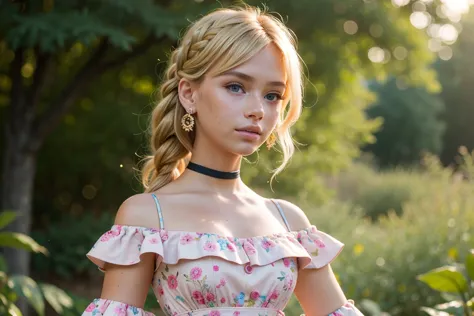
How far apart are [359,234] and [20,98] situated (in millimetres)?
3911

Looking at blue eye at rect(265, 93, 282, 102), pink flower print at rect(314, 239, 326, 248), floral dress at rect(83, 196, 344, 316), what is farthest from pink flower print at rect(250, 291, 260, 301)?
blue eye at rect(265, 93, 282, 102)

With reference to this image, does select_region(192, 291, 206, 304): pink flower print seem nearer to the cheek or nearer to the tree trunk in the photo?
the cheek

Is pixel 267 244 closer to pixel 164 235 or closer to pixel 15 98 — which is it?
pixel 164 235

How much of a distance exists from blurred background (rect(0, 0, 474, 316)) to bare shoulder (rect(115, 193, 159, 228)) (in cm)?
157

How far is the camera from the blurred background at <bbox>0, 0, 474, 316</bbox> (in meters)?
5.59

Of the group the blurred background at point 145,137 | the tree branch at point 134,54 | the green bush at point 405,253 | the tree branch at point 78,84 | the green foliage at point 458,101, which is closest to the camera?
the green bush at point 405,253

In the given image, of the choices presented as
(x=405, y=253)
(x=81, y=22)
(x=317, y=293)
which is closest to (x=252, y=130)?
(x=317, y=293)

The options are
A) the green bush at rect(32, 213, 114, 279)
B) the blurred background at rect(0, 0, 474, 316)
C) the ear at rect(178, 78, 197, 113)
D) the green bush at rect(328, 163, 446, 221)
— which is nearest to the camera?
the ear at rect(178, 78, 197, 113)

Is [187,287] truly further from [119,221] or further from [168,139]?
[168,139]

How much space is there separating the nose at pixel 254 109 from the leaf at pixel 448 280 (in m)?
1.62

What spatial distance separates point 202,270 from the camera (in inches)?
82.6

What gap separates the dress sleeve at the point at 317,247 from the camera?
2328 mm

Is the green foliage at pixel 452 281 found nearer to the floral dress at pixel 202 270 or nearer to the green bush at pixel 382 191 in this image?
the floral dress at pixel 202 270

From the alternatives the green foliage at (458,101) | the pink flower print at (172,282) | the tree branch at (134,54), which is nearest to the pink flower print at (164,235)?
the pink flower print at (172,282)
